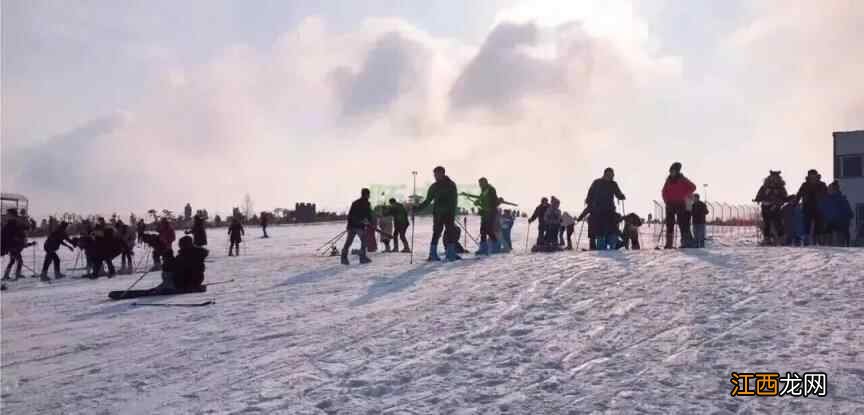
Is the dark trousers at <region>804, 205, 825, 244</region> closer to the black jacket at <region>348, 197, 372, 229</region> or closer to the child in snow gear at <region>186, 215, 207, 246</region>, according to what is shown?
the black jacket at <region>348, 197, 372, 229</region>

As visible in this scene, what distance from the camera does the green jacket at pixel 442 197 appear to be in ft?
48.7

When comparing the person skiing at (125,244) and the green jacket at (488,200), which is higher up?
the green jacket at (488,200)

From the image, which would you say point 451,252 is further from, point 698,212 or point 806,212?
point 806,212

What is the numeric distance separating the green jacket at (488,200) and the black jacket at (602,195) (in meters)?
2.20

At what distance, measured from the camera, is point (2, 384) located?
24.7 ft

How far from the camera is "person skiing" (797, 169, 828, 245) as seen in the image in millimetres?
15305

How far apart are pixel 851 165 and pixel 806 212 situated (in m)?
22.0

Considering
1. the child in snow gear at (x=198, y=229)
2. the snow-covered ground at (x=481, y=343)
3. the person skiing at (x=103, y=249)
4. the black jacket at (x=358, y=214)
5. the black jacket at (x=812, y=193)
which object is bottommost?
the snow-covered ground at (x=481, y=343)

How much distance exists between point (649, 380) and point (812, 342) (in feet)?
6.42

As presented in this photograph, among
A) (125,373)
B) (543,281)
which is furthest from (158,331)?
(543,281)

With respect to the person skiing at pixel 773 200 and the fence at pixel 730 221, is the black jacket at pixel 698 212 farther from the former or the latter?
the fence at pixel 730 221

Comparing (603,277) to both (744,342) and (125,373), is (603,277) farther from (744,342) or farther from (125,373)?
(125,373)

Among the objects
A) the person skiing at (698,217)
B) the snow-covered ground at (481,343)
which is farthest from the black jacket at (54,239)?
the person skiing at (698,217)

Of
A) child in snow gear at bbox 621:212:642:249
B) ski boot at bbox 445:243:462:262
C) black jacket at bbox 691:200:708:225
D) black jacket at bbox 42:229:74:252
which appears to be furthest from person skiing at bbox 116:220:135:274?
black jacket at bbox 691:200:708:225
